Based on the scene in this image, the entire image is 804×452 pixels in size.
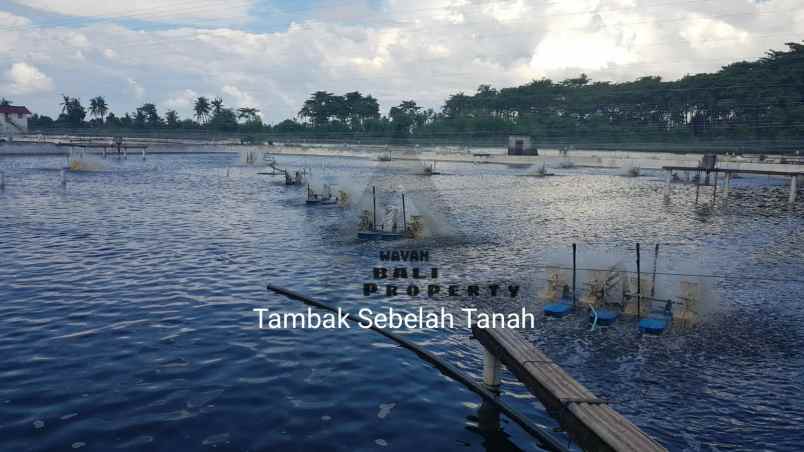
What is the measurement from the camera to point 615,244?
46.2 m

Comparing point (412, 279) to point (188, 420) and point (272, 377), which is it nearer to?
point (272, 377)

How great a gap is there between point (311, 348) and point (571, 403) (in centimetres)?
1189

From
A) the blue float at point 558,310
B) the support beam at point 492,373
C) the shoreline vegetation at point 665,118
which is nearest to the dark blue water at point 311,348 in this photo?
the support beam at point 492,373

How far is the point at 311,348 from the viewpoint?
22703 millimetres

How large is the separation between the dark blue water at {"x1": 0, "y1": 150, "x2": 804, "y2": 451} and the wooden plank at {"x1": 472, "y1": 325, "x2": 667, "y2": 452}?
2.05 m

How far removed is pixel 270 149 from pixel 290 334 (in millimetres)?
165167

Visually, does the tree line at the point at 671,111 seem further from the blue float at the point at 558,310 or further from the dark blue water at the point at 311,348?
the blue float at the point at 558,310

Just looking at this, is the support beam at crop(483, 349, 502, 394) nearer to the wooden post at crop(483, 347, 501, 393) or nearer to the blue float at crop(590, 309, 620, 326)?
the wooden post at crop(483, 347, 501, 393)

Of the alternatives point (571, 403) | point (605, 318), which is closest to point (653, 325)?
A: point (605, 318)

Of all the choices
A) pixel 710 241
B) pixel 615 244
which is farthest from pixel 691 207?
pixel 615 244

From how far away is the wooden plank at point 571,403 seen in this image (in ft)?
39.4

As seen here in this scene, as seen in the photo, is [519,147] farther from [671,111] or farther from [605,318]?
[605,318]

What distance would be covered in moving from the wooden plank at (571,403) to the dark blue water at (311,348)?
205cm

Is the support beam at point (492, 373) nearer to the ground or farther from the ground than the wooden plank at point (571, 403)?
nearer to the ground
